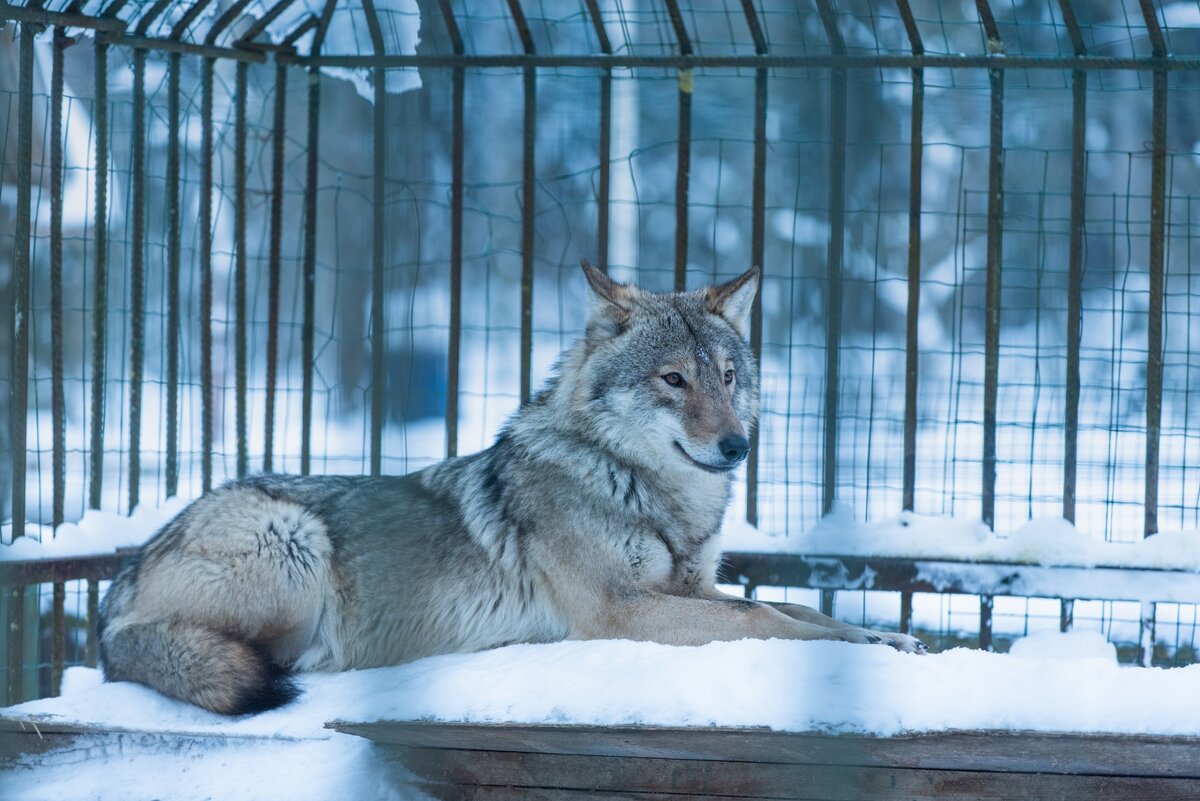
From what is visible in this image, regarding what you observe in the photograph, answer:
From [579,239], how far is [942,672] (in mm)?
8328

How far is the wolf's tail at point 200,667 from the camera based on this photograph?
3154mm

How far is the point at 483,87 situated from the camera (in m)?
7.22

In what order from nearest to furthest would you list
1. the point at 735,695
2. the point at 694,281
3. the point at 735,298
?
the point at 735,695 → the point at 735,298 → the point at 694,281

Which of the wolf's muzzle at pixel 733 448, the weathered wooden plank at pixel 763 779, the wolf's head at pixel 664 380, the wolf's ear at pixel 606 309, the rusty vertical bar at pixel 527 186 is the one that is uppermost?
the rusty vertical bar at pixel 527 186

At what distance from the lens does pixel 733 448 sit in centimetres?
351

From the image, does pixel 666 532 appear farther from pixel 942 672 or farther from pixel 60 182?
pixel 60 182

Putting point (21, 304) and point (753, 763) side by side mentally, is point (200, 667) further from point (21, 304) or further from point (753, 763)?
point (21, 304)

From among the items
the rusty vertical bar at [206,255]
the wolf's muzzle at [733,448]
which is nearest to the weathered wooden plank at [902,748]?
the wolf's muzzle at [733,448]

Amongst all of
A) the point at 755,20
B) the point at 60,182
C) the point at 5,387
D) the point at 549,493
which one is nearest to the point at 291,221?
the point at 5,387

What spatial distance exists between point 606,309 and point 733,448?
74 cm

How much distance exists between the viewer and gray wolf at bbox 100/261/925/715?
136 inches

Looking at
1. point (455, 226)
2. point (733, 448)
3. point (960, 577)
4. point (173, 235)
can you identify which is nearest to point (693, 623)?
point (733, 448)

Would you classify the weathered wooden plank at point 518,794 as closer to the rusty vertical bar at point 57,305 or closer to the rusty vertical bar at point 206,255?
the rusty vertical bar at point 206,255

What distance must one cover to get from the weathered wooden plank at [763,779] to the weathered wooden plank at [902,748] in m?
0.02
